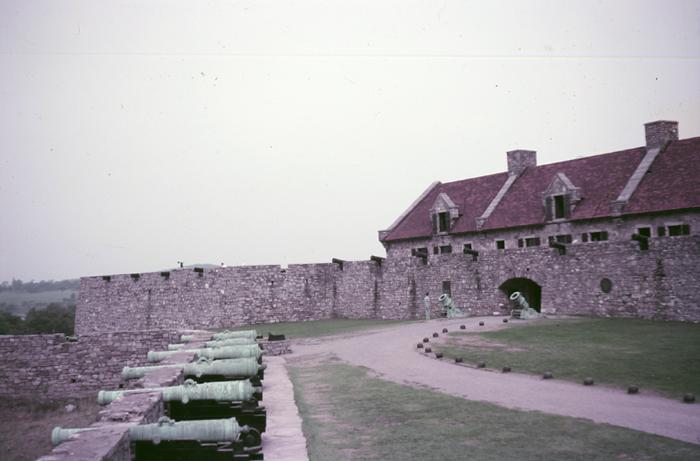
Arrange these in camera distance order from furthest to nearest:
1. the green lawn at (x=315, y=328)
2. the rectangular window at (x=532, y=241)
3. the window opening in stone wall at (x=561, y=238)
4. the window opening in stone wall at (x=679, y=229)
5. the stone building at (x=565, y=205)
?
the rectangular window at (x=532, y=241) < the window opening in stone wall at (x=561, y=238) < the stone building at (x=565, y=205) < the window opening in stone wall at (x=679, y=229) < the green lawn at (x=315, y=328)

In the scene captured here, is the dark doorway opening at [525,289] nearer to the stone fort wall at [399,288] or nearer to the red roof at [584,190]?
the stone fort wall at [399,288]

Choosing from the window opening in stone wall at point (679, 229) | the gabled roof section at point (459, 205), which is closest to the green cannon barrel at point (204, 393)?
the window opening in stone wall at point (679, 229)

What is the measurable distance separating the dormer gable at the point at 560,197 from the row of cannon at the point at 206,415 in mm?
21847

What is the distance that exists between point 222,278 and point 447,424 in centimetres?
2352

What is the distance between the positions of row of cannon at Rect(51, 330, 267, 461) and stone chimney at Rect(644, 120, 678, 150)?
23.8 meters

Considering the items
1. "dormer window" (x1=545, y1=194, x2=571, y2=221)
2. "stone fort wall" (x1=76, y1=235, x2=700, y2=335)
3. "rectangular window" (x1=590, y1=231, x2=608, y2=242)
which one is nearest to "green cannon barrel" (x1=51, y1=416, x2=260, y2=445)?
"stone fort wall" (x1=76, y1=235, x2=700, y2=335)

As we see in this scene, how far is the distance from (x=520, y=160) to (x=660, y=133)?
766 cm

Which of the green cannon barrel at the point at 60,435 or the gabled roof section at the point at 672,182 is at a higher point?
the gabled roof section at the point at 672,182

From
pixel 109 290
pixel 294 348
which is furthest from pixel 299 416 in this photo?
pixel 109 290

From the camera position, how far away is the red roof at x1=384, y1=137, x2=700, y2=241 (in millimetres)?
25906

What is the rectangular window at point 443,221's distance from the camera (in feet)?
113

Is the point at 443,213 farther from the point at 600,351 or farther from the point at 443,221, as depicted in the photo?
the point at 600,351

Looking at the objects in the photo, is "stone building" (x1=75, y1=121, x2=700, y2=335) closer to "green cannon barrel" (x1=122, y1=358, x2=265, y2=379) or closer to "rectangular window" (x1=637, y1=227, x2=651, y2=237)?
"rectangular window" (x1=637, y1=227, x2=651, y2=237)

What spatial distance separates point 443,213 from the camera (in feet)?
115
